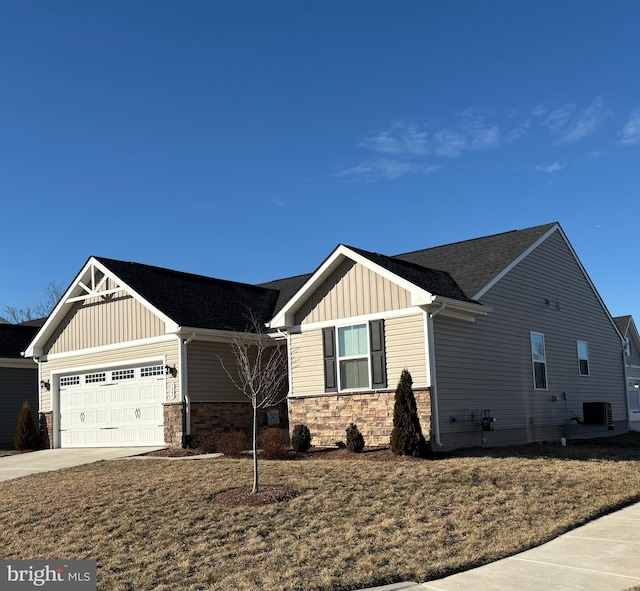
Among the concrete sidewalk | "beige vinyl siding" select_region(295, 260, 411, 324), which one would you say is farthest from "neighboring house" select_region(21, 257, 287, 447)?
the concrete sidewalk

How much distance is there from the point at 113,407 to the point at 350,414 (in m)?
8.06

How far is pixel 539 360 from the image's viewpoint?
66.0 ft

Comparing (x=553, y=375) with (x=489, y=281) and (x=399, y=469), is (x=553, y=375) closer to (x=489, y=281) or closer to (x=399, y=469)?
(x=489, y=281)

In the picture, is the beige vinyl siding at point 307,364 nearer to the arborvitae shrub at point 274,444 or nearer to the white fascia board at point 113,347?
the arborvitae shrub at point 274,444

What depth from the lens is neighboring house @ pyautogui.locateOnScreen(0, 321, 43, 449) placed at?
82.2 feet

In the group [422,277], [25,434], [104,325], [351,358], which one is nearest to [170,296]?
[104,325]

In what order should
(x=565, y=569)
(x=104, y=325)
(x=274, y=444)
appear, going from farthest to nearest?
(x=104, y=325), (x=274, y=444), (x=565, y=569)

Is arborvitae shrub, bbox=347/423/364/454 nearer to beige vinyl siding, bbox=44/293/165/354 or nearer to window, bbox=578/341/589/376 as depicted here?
beige vinyl siding, bbox=44/293/165/354

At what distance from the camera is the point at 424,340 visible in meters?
16.0

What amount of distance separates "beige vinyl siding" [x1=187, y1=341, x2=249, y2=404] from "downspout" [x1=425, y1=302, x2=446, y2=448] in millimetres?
6835

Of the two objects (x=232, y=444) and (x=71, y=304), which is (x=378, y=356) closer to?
(x=232, y=444)

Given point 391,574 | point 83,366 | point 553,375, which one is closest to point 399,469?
point 391,574

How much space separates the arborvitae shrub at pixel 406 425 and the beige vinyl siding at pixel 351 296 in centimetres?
207

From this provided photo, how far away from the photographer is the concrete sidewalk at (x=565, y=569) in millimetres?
6980
